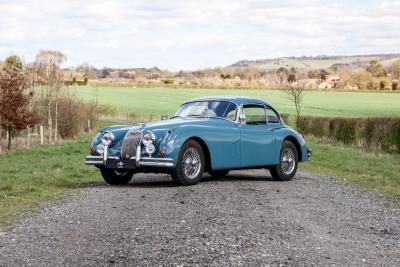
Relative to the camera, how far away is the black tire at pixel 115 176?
14823 mm

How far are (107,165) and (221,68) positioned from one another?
12454cm

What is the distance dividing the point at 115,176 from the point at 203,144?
2.09 m

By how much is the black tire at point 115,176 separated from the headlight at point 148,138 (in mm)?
1217

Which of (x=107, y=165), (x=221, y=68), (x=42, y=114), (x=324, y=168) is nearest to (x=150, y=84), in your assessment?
(x=221, y=68)

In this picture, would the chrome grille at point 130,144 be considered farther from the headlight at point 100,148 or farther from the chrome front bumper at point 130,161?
the headlight at point 100,148

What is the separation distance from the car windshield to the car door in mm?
313

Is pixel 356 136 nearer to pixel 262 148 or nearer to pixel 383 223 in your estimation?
pixel 262 148

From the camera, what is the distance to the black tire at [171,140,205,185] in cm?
1364

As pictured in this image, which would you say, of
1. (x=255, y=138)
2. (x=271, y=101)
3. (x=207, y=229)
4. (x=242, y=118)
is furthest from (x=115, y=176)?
(x=271, y=101)

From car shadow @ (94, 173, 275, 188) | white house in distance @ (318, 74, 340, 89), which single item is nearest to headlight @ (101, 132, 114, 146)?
car shadow @ (94, 173, 275, 188)

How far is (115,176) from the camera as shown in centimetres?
1502

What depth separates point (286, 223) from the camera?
32.3 ft

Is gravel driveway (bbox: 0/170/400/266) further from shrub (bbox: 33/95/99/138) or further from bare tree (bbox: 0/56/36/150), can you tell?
shrub (bbox: 33/95/99/138)

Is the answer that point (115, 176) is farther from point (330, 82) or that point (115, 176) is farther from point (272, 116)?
point (330, 82)
